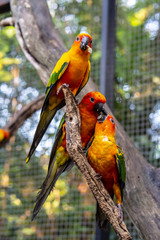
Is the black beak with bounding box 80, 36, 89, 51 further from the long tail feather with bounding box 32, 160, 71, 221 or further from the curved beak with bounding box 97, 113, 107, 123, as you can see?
the long tail feather with bounding box 32, 160, 71, 221

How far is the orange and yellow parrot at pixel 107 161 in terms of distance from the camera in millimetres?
1252

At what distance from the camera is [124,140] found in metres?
1.57

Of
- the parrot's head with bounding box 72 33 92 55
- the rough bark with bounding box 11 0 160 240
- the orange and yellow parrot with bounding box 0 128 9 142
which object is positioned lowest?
the orange and yellow parrot with bounding box 0 128 9 142

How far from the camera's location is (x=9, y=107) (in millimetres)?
3236

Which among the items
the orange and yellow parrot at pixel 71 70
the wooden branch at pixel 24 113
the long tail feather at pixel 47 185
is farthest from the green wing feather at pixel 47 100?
the wooden branch at pixel 24 113

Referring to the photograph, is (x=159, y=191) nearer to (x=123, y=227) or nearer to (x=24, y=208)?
(x=123, y=227)

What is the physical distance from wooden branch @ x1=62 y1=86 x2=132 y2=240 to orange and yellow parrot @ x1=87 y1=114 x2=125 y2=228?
0.61ft

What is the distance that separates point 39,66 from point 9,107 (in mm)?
1533

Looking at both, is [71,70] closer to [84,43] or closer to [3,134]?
[84,43]

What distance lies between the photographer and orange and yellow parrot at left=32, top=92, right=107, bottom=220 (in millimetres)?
1348

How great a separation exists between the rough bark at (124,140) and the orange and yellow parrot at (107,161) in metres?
0.19

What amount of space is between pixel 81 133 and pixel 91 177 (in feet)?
1.17

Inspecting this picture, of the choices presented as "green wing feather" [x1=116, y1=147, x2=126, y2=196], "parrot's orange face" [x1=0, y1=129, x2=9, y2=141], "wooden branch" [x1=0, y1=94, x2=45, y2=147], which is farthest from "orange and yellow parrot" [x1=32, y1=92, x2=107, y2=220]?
"parrot's orange face" [x1=0, y1=129, x2=9, y2=141]

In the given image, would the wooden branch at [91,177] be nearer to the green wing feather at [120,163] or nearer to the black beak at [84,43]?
the green wing feather at [120,163]
